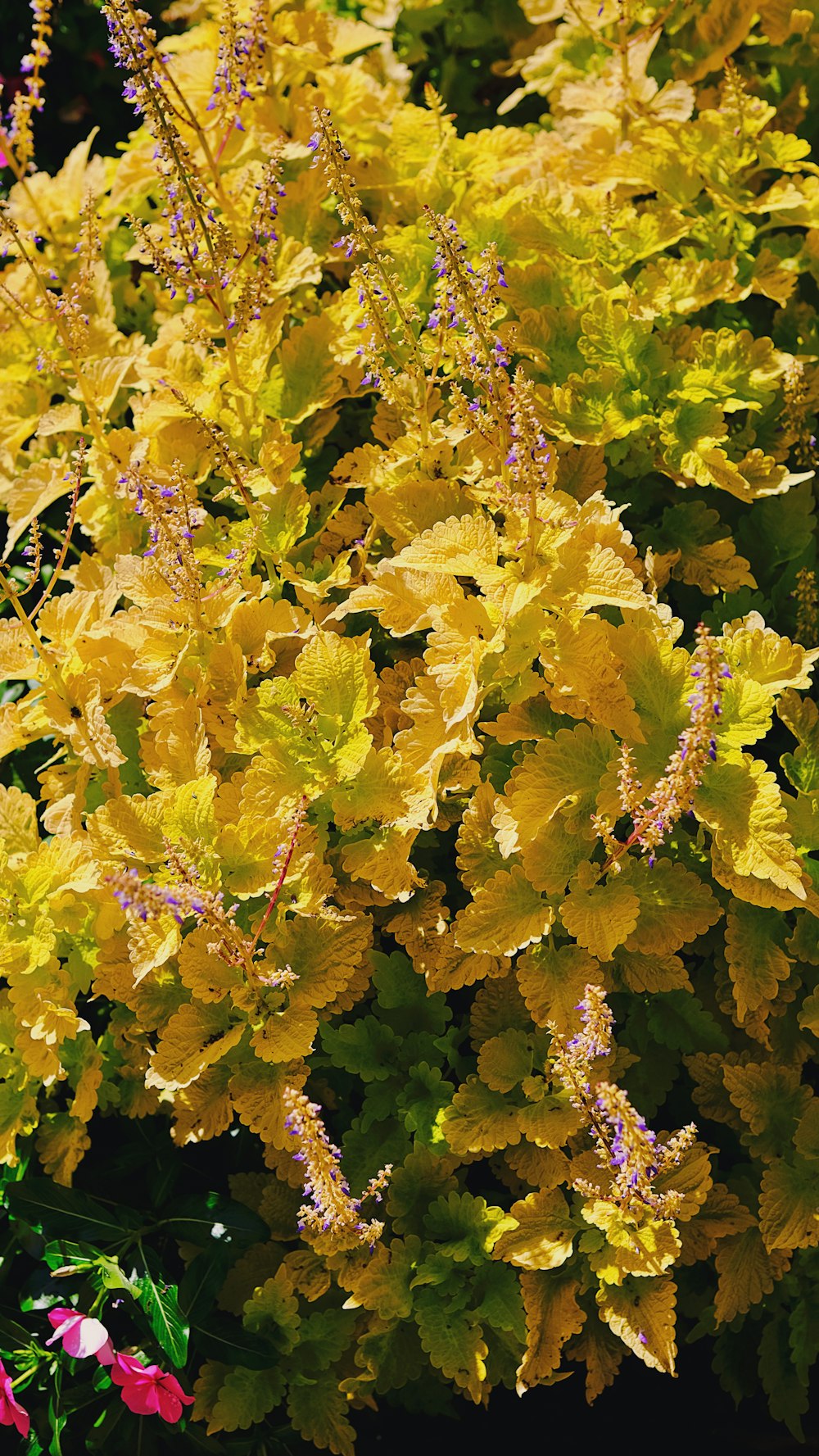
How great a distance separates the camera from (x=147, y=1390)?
165 centimetres

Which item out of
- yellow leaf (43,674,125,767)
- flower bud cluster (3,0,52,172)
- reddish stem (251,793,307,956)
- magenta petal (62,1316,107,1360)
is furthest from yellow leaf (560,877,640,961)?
flower bud cluster (3,0,52,172)

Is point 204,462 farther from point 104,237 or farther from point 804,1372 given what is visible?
point 804,1372

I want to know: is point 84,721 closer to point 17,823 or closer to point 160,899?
point 17,823

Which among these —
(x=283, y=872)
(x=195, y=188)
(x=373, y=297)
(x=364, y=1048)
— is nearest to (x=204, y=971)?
(x=283, y=872)

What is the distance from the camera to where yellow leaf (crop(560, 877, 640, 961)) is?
1.61m

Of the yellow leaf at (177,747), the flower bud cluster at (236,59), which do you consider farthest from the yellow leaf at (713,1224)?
the flower bud cluster at (236,59)

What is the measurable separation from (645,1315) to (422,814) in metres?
0.69

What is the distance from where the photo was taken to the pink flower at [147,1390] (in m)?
1.64

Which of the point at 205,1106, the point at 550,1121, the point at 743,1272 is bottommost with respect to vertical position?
the point at 743,1272

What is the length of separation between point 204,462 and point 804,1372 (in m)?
1.69

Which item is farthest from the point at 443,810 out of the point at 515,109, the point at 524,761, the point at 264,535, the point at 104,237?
the point at 515,109

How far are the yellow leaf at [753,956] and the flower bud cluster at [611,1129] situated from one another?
0.73ft

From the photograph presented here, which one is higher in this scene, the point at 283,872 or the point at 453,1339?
the point at 283,872

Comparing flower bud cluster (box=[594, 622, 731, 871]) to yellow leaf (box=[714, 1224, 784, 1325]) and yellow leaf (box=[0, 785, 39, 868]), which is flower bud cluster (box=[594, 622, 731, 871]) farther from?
yellow leaf (box=[0, 785, 39, 868])
